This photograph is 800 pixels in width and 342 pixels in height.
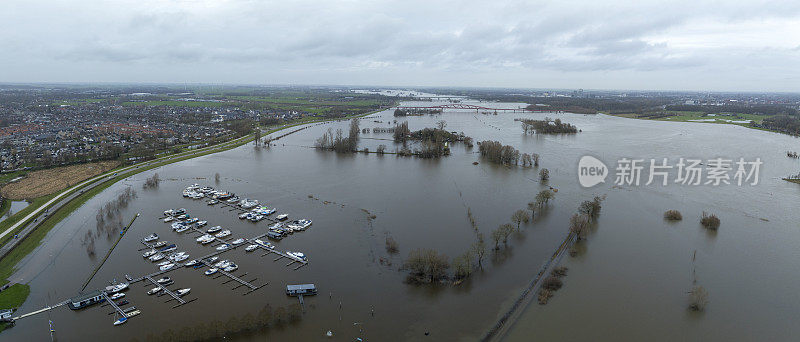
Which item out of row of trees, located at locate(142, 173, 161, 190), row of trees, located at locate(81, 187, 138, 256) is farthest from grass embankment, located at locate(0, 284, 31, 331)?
row of trees, located at locate(142, 173, 161, 190)

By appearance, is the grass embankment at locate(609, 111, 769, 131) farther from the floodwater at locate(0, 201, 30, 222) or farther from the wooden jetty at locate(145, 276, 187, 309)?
the floodwater at locate(0, 201, 30, 222)

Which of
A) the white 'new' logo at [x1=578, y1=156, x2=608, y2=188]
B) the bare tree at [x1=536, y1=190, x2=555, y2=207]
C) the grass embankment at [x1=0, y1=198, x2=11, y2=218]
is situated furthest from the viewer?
the white 'new' logo at [x1=578, y1=156, x2=608, y2=188]

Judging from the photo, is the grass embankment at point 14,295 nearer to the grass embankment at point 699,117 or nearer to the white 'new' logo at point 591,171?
the white 'new' logo at point 591,171

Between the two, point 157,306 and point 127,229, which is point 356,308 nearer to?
point 157,306

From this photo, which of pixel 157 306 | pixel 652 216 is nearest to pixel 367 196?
pixel 157 306

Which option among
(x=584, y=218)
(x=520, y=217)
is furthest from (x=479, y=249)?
(x=584, y=218)
